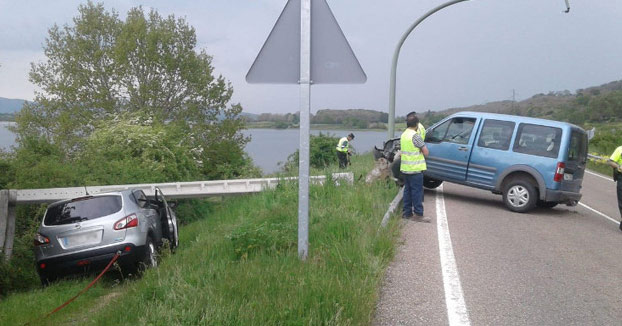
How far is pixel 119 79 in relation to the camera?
38938mm

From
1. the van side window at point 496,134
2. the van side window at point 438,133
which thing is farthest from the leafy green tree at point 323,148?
the van side window at point 496,134

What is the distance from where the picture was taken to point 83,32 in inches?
1582

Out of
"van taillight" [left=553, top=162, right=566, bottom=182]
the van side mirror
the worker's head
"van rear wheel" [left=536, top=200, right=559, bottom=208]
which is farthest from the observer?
"van rear wheel" [left=536, top=200, right=559, bottom=208]

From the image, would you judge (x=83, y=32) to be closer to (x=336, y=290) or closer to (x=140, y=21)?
(x=140, y=21)

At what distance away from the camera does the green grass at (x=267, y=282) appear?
418cm

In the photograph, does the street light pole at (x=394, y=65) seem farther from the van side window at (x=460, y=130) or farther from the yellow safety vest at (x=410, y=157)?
the yellow safety vest at (x=410, y=157)

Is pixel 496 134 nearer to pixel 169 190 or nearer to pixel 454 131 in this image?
pixel 454 131

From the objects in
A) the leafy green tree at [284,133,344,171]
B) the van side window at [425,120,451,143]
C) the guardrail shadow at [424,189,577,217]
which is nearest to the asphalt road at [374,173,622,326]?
the guardrail shadow at [424,189,577,217]

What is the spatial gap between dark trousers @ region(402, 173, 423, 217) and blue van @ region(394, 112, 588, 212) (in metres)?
3.02

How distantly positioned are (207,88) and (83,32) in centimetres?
960

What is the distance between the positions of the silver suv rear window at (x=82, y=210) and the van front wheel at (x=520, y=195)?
7.54 metres

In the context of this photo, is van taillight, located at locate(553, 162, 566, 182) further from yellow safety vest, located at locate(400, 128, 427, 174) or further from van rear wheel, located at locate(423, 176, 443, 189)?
yellow safety vest, located at locate(400, 128, 427, 174)

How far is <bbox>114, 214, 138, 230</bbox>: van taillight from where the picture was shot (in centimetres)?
947

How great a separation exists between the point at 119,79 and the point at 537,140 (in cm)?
3343
